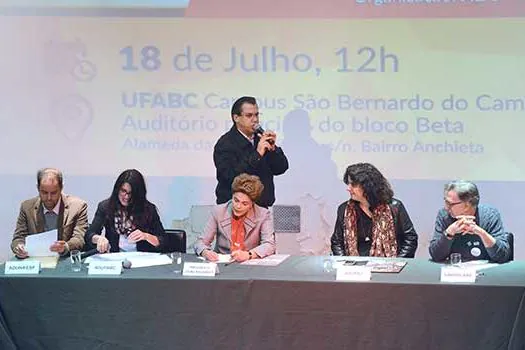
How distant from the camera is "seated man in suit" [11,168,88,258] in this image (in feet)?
11.2

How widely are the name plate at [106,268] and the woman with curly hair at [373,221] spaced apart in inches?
43.1

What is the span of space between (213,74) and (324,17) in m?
0.74

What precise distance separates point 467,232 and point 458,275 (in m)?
0.36

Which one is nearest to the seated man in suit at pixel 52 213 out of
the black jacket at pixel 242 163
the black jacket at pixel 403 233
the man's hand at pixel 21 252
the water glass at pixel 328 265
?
the man's hand at pixel 21 252

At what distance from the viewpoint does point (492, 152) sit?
13.5 feet

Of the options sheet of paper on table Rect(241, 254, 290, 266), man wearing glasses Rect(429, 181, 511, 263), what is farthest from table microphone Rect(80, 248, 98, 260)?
man wearing glasses Rect(429, 181, 511, 263)

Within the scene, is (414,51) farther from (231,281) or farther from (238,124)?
(231,281)

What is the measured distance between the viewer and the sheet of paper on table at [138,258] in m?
2.93

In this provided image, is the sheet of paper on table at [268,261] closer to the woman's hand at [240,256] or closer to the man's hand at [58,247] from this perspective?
the woman's hand at [240,256]

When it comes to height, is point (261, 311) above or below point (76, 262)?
below

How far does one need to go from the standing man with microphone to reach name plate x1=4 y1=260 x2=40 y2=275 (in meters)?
1.54

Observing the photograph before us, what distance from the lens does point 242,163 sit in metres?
4.09

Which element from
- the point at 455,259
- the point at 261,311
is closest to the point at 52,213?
the point at 261,311

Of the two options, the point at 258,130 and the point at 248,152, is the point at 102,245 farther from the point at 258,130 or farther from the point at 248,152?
the point at 258,130
